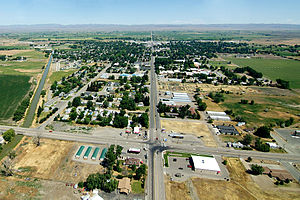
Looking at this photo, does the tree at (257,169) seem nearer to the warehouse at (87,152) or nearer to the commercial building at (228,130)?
the commercial building at (228,130)

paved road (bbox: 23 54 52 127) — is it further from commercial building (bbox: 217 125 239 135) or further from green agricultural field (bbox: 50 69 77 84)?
commercial building (bbox: 217 125 239 135)

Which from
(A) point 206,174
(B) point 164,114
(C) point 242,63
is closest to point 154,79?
(B) point 164,114

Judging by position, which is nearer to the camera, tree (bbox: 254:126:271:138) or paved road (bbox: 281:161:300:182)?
paved road (bbox: 281:161:300:182)

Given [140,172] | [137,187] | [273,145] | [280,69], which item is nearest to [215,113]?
[273,145]

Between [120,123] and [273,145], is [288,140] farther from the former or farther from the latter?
[120,123]

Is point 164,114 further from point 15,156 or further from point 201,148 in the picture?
point 15,156

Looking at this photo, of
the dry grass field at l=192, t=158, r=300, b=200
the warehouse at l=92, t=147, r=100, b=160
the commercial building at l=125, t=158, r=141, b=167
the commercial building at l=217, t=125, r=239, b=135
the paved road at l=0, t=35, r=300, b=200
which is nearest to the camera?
the dry grass field at l=192, t=158, r=300, b=200

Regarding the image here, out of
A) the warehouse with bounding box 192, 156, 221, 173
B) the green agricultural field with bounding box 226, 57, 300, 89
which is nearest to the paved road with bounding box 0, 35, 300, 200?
the warehouse with bounding box 192, 156, 221, 173

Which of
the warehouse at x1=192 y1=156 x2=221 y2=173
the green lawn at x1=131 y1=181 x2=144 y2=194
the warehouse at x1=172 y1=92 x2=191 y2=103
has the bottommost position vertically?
the green lawn at x1=131 y1=181 x2=144 y2=194
